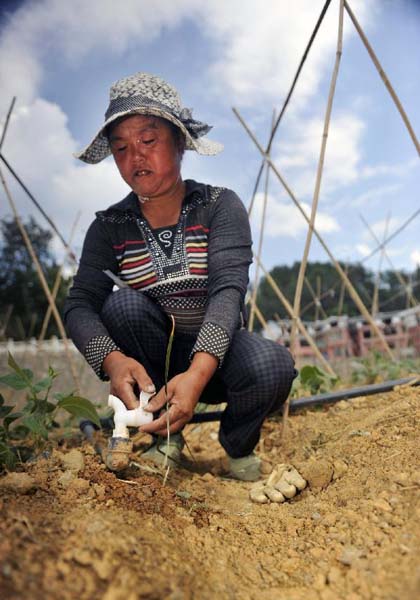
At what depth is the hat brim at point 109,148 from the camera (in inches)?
47.1

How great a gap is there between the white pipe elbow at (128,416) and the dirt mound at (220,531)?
0.09 metres

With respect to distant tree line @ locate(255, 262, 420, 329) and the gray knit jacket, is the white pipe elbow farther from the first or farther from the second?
distant tree line @ locate(255, 262, 420, 329)

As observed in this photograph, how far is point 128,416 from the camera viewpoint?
959 millimetres

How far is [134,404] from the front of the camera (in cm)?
98

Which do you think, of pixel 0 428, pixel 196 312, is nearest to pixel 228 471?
pixel 196 312

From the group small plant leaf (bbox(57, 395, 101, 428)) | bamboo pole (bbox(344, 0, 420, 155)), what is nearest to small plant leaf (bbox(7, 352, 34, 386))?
small plant leaf (bbox(57, 395, 101, 428))

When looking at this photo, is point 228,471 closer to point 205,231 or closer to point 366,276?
point 205,231

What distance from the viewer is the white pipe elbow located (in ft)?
3.14

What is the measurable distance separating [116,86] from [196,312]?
0.65 metres

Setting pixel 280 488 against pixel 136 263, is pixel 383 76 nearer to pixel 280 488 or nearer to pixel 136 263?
pixel 136 263

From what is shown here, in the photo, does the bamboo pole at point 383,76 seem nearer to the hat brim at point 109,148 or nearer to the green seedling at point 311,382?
the hat brim at point 109,148

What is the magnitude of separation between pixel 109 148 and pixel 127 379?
74 centimetres

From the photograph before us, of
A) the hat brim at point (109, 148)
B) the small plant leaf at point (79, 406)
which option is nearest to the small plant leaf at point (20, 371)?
the small plant leaf at point (79, 406)

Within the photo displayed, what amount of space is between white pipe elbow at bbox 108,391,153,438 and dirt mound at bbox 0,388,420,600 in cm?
9
